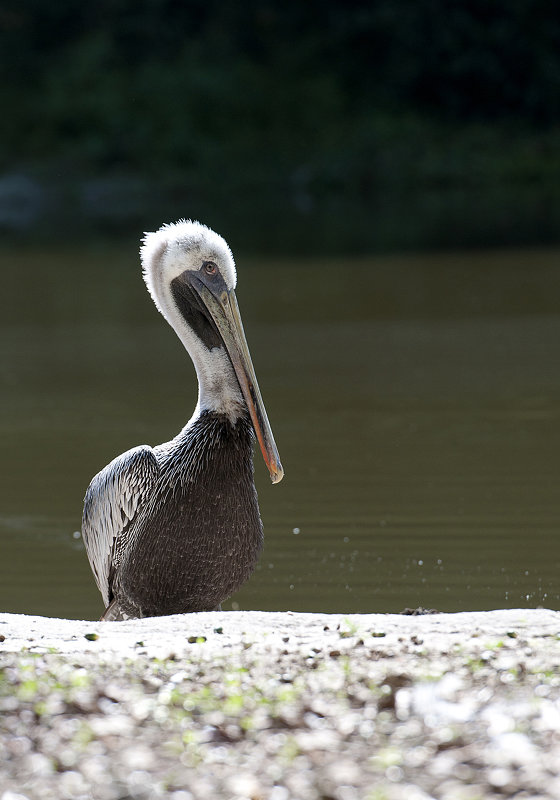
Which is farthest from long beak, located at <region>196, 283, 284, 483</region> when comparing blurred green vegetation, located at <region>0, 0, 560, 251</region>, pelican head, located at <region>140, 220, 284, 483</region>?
blurred green vegetation, located at <region>0, 0, 560, 251</region>

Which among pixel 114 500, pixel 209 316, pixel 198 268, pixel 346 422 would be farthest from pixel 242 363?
pixel 346 422

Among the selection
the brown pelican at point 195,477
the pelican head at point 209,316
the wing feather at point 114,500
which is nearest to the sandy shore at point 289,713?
the brown pelican at point 195,477

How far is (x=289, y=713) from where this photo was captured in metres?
2.90

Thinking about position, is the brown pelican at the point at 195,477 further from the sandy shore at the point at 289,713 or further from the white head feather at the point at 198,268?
the sandy shore at the point at 289,713

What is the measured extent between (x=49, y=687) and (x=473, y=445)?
→ 497cm

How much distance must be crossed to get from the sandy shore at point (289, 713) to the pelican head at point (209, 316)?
1.03 m

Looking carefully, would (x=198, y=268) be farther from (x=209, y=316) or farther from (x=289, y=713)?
(x=289, y=713)

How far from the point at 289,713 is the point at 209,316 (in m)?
1.87

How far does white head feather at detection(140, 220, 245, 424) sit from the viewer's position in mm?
4441

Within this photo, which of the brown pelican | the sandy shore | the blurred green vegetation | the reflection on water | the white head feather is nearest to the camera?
the sandy shore

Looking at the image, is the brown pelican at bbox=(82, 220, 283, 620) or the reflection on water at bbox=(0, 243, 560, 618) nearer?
the brown pelican at bbox=(82, 220, 283, 620)

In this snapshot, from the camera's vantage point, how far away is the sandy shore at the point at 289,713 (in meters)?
2.59

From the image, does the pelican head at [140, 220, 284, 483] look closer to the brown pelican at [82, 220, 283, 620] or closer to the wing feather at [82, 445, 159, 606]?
the brown pelican at [82, 220, 283, 620]

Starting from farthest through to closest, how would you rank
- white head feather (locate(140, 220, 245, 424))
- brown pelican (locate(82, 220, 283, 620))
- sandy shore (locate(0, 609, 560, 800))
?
white head feather (locate(140, 220, 245, 424)) < brown pelican (locate(82, 220, 283, 620)) < sandy shore (locate(0, 609, 560, 800))
